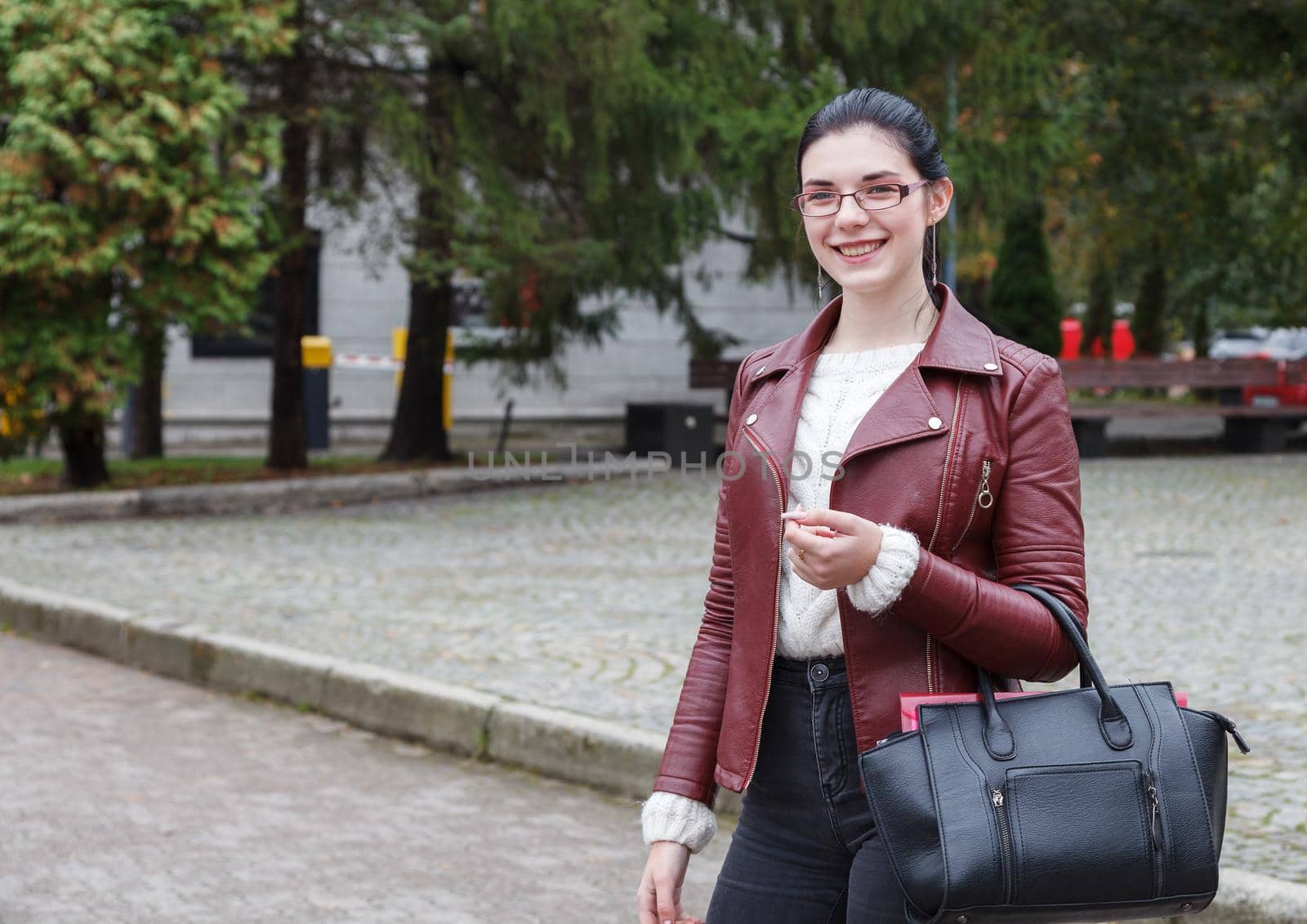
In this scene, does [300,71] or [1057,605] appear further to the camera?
[300,71]

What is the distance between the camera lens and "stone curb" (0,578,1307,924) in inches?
174

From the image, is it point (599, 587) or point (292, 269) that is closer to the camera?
point (599, 587)

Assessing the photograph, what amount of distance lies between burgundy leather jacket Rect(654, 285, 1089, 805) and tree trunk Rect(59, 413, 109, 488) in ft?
44.9

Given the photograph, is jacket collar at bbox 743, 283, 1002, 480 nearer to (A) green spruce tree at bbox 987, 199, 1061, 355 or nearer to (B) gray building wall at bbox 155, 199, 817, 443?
(B) gray building wall at bbox 155, 199, 817, 443

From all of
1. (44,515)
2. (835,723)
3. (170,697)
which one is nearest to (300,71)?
(44,515)

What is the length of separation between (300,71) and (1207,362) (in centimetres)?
1210

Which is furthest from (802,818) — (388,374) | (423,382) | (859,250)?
(388,374)

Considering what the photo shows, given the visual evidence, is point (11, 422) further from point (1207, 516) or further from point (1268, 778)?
point (1268, 778)

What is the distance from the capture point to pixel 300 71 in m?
14.9

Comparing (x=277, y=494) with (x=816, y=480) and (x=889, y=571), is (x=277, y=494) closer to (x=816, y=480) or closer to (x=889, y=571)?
(x=816, y=480)

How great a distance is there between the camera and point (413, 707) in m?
7.09

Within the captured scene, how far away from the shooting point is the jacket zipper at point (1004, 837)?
202cm

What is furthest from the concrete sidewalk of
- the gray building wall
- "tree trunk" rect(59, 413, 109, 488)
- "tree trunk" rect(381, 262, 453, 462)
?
the gray building wall

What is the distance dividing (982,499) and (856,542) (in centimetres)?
27
